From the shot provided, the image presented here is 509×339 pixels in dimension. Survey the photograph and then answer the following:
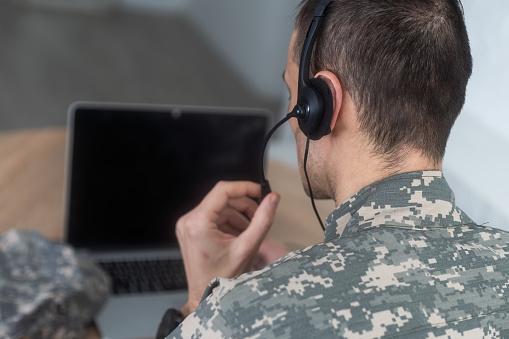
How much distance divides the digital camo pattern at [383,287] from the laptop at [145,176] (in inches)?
26.8

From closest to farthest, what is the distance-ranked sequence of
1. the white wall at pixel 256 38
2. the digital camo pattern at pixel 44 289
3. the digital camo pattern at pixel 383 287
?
the digital camo pattern at pixel 383 287, the digital camo pattern at pixel 44 289, the white wall at pixel 256 38

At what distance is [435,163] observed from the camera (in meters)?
0.81

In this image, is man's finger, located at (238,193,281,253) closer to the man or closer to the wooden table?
the man

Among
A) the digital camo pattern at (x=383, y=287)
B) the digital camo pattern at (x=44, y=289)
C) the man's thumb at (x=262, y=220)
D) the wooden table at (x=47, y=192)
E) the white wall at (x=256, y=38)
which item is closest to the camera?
the digital camo pattern at (x=383, y=287)

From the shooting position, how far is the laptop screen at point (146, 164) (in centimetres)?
140

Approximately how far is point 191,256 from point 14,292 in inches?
13.7

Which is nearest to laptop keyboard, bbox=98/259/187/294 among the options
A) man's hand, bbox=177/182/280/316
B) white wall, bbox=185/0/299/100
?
man's hand, bbox=177/182/280/316

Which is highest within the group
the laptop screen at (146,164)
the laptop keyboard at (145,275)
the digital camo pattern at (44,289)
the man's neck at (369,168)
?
the man's neck at (369,168)

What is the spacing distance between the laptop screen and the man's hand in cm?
39

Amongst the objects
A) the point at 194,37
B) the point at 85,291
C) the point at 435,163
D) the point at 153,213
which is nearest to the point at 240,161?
the point at 153,213

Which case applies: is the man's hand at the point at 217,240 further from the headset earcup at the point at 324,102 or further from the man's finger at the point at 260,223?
the headset earcup at the point at 324,102

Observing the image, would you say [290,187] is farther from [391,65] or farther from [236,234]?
[391,65]

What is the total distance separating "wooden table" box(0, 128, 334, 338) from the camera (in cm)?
149

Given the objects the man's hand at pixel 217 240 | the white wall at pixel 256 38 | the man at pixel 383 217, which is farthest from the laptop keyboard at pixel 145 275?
the white wall at pixel 256 38
